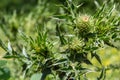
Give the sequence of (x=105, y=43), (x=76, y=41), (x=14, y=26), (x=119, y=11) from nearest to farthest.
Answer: (x=76, y=41)
(x=105, y=43)
(x=119, y=11)
(x=14, y=26)

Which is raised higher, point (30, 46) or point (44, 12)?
point (44, 12)

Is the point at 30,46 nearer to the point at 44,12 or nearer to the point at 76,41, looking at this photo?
the point at 76,41

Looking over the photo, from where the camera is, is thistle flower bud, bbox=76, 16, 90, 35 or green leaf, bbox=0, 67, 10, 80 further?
green leaf, bbox=0, 67, 10, 80

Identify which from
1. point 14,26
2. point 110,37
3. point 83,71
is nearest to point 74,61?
point 83,71

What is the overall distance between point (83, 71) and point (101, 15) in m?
0.33

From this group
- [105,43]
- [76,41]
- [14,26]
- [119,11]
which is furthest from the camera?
[14,26]

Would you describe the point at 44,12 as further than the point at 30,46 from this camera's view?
Yes

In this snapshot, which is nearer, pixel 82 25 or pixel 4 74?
pixel 82 25

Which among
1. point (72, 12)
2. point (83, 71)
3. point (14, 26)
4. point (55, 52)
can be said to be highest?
point (14, 26)

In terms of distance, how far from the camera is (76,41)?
246cm

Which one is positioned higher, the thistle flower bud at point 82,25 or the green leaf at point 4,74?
the thistle flower bud at point 82,25

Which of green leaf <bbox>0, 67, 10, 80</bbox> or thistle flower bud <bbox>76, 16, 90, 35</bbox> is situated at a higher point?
thistle flower bud <bbox>76, 16, 90, 35</bbox>

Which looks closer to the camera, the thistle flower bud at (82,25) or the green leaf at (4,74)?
the thistle flower bud at (82,25)

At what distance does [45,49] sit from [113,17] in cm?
44
